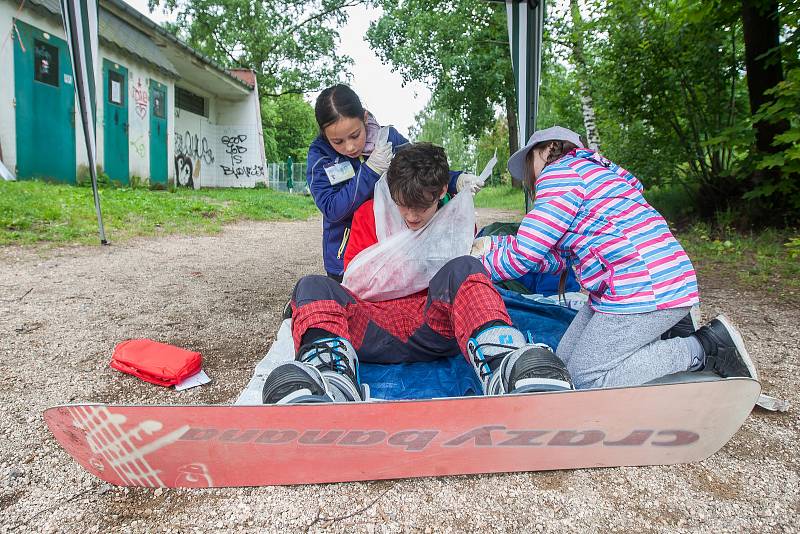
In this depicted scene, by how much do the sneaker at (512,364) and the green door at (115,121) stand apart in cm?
1044

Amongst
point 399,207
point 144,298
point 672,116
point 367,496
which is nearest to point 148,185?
point 144,298

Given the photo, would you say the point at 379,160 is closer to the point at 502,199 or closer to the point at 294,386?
the point at 294,386

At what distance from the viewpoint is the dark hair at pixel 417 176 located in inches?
75.8

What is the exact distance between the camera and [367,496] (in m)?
1.32

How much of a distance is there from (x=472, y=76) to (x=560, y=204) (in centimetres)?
1007

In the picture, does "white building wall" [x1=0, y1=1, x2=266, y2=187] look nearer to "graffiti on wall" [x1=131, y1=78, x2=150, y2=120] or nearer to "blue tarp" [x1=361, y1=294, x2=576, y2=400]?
"graffiti on wall" [x1=131, y1=78, x2=150, y2=120]

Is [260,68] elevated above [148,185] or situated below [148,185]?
above

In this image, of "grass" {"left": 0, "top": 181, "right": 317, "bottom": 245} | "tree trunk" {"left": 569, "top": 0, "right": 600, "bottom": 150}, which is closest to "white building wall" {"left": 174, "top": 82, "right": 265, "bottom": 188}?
"grass" {"left": 0, "top": 181, "right": 317, "bottom": 245}

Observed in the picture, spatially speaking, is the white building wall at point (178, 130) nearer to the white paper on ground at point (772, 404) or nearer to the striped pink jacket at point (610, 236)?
the striped pink jacket at point (610, 236)

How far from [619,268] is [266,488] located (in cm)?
123

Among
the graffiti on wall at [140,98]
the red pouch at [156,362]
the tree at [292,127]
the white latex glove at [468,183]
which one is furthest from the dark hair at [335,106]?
the tree at [292,127]

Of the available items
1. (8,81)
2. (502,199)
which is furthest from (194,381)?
(502,199)

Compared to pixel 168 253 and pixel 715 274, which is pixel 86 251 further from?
pixel 715 274

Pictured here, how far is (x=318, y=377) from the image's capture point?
1397 millimetres
